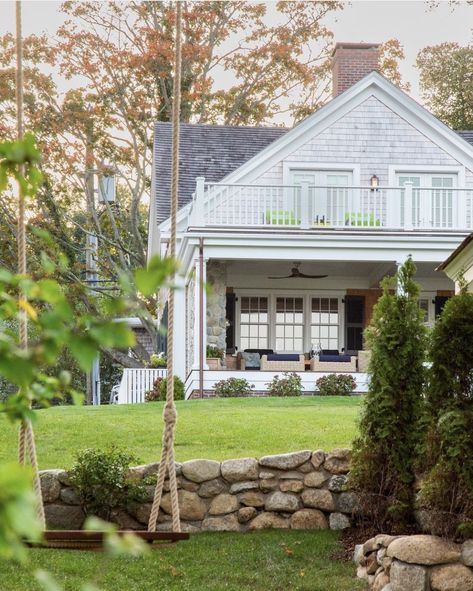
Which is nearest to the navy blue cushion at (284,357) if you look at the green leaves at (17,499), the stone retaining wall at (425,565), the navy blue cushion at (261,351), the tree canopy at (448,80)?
the navy blue cushion at (261,351)

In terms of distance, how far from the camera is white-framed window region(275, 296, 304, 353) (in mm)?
19688

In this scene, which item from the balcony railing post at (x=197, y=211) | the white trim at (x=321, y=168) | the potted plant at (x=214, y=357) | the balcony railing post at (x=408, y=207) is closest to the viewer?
the balcony railing post at (x=197, y=211)

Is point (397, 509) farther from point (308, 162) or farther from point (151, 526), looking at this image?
point (308, 162)

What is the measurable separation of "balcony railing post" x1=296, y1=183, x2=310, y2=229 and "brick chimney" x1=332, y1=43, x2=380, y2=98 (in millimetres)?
4084

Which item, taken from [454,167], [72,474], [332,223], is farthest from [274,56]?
[72,474]

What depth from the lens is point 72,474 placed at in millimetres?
8039

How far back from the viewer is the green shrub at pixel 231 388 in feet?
53.8

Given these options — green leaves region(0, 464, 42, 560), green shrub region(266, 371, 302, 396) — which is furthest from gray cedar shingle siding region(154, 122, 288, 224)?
green leaves region(0, 464, 42, 560)

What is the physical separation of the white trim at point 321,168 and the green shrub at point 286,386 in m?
4.06

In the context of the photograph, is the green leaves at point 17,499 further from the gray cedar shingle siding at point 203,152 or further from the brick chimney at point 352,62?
the brick chimney at point 352,62

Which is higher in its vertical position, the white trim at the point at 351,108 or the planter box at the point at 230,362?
the white trim at the point at 351,108

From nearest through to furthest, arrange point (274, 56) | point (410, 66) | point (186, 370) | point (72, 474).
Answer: point (72, 474)
point (186, 370)
point (274, 56)
point (410, 66)

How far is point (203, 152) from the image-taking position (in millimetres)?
20750

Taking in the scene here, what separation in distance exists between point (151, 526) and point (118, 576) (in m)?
2.93
